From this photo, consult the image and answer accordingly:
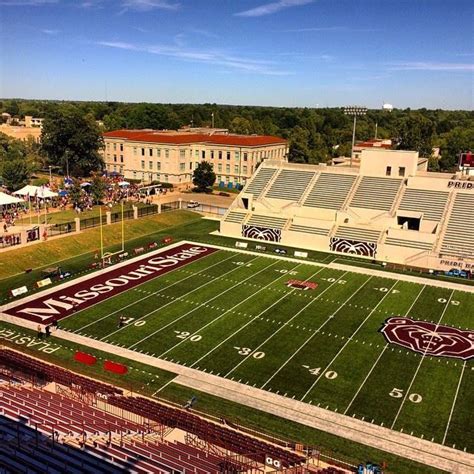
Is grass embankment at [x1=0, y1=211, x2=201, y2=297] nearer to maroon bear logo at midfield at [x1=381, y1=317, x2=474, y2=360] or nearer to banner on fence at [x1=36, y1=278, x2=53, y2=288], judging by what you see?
banner on fence at [x1=36, y1=278, x2=53, y2=288]

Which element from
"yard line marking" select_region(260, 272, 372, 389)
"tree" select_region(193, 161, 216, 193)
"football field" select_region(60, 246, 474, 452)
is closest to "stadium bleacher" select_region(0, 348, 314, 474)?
"yard line marking" select_region(260, 272, 372, 389)

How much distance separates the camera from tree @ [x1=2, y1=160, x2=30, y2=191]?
212 feet

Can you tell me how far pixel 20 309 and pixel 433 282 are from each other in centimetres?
3079

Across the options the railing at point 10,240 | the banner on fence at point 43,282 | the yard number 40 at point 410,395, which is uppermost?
the railing at point 10,240

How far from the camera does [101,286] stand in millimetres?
38125

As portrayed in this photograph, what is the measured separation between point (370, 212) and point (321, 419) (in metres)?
32.2

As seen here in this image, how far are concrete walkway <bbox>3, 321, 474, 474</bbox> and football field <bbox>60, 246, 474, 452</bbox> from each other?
1.77ft

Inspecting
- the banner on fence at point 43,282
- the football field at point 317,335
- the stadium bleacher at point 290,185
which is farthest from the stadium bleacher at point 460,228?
the banner on fence at point 43,282

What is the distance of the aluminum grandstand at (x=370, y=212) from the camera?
46406 mm

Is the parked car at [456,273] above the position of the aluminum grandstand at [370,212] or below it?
below

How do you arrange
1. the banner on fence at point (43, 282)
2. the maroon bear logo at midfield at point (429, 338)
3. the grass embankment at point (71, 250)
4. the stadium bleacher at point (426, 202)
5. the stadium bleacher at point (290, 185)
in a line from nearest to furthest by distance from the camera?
1. the maroon bear logo at midfield at point (429, 338)
2. the banner on fence at point (43, 282)
3. the grass embankment at point (71, 250)
4. the stadium bleacher at point (426, 202)
5. the stadium bleacher at point (290, 185)

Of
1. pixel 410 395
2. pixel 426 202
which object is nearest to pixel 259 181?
pixel 426 202

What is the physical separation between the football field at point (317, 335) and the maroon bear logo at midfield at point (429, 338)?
12 centimetres

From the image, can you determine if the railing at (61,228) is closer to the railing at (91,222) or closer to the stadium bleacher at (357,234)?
the railing at (91,222)
